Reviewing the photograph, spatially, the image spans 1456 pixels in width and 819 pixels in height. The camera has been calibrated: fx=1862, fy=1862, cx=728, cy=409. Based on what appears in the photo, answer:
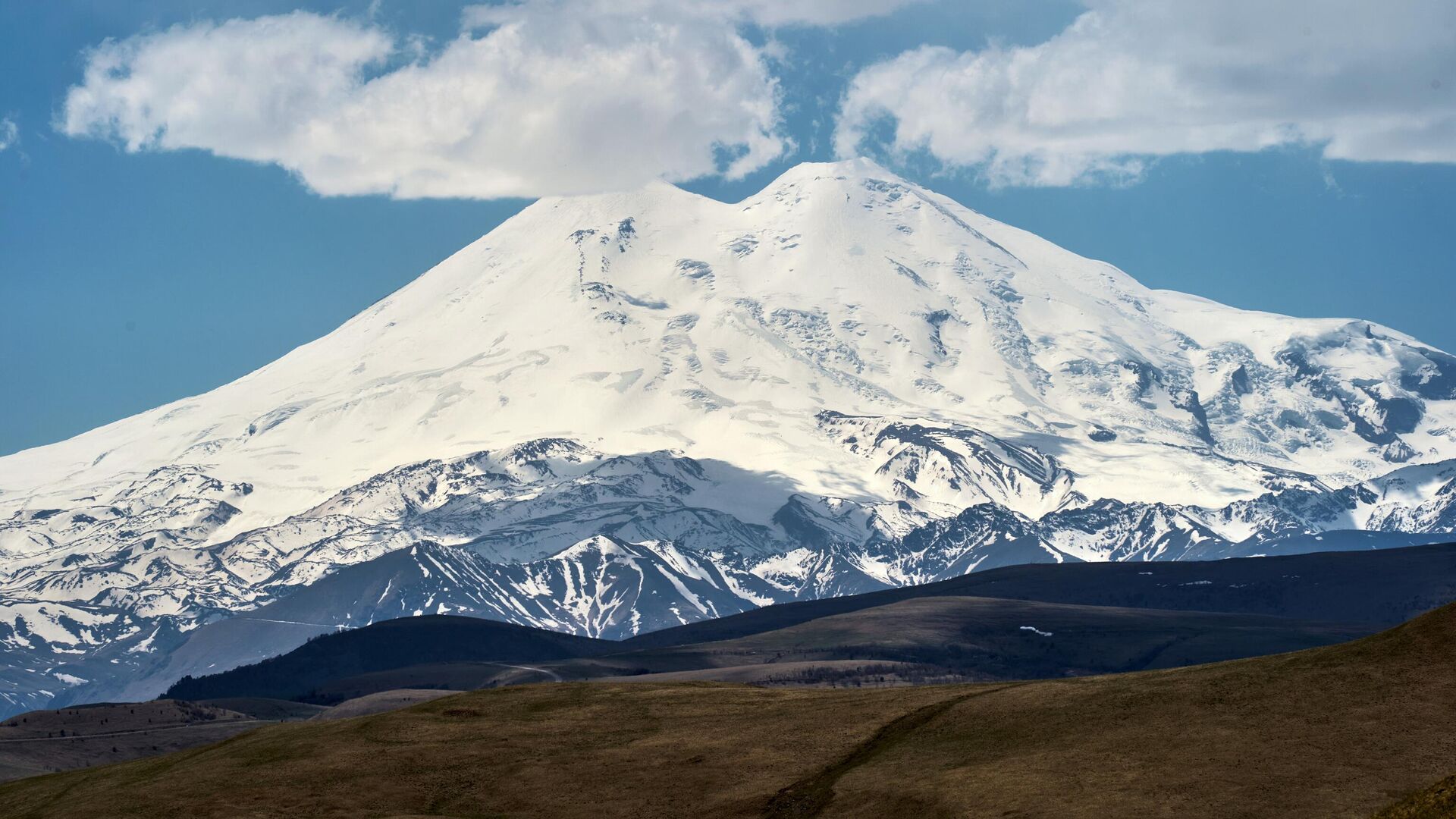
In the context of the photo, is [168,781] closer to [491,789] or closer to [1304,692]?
[491,789]

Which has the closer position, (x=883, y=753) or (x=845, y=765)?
(x=845, y=765)

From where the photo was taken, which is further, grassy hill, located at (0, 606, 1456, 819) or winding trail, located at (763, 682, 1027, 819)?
winding trail, located at (763, 682, 1027, 819)

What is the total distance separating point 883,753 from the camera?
121688mm

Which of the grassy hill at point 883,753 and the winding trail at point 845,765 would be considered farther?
the winding trail at point 845,765

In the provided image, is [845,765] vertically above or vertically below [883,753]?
below

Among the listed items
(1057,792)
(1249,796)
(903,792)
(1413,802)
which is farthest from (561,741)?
(1413,802)

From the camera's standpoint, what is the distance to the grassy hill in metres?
98.9

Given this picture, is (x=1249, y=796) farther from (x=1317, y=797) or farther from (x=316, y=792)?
(x=316, y=792)

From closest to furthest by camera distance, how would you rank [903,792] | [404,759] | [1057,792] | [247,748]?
[1057,792] → [903,792] → [404,759] → [247,748]

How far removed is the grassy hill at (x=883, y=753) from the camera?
98875 mm

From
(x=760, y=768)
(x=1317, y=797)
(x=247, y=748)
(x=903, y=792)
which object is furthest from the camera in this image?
(x=247, y=748)

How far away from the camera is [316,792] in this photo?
12412 centimetres

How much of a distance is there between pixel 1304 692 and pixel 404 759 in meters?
62.0

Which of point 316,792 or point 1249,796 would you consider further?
point 316,792
